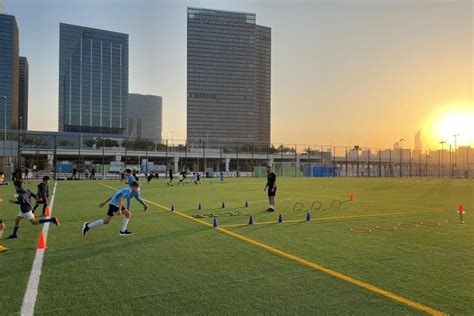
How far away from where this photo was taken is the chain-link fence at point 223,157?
220 ft

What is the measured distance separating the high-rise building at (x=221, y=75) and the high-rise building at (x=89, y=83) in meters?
53.1

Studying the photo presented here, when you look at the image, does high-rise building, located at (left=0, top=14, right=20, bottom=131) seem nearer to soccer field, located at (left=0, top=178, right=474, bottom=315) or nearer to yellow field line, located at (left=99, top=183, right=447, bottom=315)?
soccer field, located at (left=0, top=178, right=474, bottom=315)

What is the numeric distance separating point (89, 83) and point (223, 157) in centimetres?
12861

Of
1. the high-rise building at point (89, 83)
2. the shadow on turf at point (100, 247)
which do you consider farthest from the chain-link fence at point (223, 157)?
the high-rise building at point (89, 83)

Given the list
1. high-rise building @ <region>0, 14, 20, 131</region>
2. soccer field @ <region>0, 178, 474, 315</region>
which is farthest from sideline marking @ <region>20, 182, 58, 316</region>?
high-rise building @ <region>0, 14, 20, 131</region>

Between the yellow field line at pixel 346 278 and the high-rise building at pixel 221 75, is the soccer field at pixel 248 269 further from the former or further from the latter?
the high-rise building at pixel 221 75

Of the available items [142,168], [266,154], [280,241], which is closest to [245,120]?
[266,154]

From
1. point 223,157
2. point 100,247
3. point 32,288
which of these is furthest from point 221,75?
point 32,288

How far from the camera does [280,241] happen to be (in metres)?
9.23

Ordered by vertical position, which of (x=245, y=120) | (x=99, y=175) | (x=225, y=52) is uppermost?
(x=225, y=52)

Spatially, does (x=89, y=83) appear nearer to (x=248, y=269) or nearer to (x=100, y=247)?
(x=100, y=247)

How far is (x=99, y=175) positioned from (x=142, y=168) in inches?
413

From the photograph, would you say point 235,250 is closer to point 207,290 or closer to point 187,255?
point 187,255

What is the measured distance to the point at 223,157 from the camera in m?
93.2
